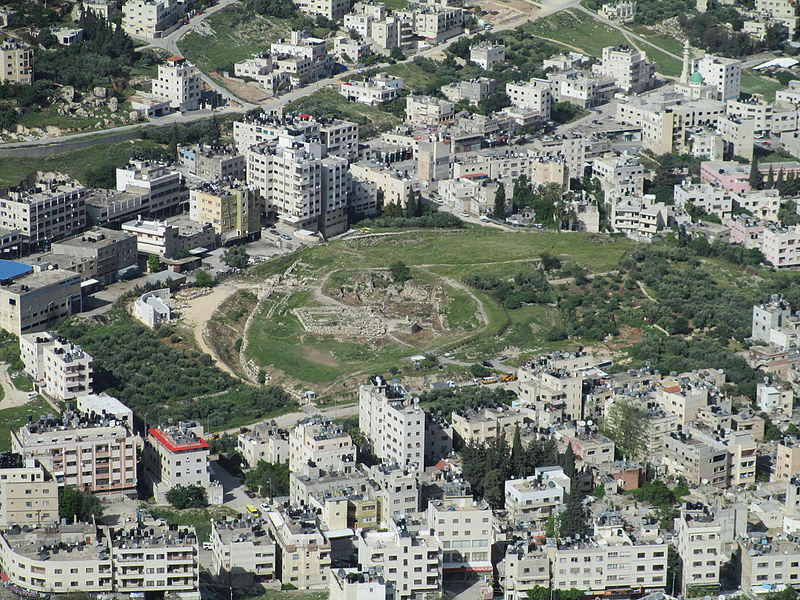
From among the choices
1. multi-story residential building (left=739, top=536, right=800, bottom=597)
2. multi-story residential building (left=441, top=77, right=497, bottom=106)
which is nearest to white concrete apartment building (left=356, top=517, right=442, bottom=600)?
multi-story residential building (left=739, top=536, right=800, bottom=597)

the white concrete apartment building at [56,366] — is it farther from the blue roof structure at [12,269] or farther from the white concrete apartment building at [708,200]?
the white concrete apartment building at [708,200]

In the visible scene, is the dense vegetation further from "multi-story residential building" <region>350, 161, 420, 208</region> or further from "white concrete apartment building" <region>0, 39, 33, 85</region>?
"white concrete apartment building" <region>0, 39, 33, 85</region>

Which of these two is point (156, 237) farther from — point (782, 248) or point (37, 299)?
point (782, 248)

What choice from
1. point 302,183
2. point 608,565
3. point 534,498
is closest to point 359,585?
point 608,565

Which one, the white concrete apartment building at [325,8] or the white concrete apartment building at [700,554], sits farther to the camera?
the white concrete apartment building at [325,8]

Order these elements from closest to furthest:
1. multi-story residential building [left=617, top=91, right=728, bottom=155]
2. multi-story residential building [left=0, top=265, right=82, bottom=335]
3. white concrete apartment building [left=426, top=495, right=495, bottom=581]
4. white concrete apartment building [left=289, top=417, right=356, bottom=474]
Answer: white concrete apartment building [left=426, top=495, right=495, bottom=581], white concrete apartment building [left=289, top=417, right=356, bottom=474], multi-story residential building [left=0, top=265, right=82, bottom=335], multi-story residential building [left=617, top=91, right=728, bottom=155]

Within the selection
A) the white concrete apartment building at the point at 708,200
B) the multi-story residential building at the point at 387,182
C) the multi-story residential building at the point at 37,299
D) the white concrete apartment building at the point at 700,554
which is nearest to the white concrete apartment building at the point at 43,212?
the multi-story residential building at the point at 37,299

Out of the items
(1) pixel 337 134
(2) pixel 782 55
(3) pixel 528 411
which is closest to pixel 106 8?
(1) pixel 337 134
